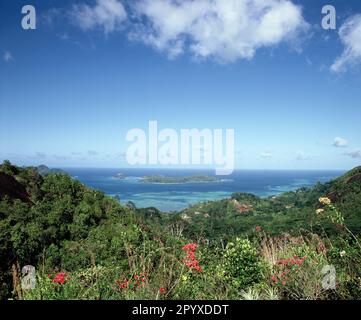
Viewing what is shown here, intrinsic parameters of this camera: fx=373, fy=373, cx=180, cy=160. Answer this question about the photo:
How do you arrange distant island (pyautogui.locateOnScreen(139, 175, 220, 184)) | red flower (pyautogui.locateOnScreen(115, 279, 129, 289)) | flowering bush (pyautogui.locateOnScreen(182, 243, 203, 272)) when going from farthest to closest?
1. distant island (pyautogui.locateOnScreen(139, 175, 220, 184))
2. flowering bush (pyautogui.locateOnScreen(182, 243, 203, 272))
3. red flower (pyautogui.locateOnScreen(115, 279, 129, 289))

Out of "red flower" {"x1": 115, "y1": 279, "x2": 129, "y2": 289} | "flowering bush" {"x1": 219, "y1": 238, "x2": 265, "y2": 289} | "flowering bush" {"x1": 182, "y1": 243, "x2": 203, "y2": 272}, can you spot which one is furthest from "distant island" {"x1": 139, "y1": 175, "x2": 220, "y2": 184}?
"red flower" {"x1": 115, "y1": 279, "x2": 129, "y2": 289}

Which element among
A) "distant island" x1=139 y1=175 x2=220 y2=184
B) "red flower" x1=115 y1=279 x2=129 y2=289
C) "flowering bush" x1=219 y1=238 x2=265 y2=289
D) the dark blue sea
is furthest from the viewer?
the dark blue sea

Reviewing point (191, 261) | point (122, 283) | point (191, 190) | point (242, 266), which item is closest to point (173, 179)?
point (191, 190)

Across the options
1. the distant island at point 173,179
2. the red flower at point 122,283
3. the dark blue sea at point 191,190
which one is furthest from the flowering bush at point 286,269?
the dark blue sea at point 191,190

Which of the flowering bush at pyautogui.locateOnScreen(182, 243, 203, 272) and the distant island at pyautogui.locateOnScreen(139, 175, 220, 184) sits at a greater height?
the flowering bush at pyautogui.locateOnScreen(182, 243, 203, 272)

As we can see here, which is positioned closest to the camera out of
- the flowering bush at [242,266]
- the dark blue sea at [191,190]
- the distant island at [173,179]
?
the flowering bush at [242,266]

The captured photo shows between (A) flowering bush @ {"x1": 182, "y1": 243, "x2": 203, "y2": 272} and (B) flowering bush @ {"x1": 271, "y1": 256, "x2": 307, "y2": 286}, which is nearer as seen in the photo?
(B) flowering bush @ {"x1": 271, "y1": 256, "x2": 307, "y2": 286}

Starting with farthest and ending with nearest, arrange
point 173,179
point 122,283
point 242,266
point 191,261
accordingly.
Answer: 1. point 173,179
2. point 191,261
3. point 242,266
4. point 122,283

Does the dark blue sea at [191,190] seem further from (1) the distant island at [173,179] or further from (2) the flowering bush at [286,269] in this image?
(2) the flowering bush at [286,269]

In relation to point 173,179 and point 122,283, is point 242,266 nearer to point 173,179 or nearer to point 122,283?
point 122,283

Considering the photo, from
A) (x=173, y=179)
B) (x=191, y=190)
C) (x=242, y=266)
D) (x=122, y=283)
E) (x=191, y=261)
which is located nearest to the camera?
(x=122, y=283)

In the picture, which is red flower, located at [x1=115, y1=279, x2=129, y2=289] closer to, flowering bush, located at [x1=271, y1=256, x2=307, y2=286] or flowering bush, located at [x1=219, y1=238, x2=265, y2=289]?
flowering bush, located at [x1=219, y1=238, x2=265, y2=289]
